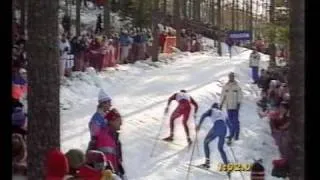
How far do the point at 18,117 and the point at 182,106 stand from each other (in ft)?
2.35

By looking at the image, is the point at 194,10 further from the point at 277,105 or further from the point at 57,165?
the point at 57,165

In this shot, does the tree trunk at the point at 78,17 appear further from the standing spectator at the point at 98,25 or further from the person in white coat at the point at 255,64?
the person in white coat at the point at 255,64

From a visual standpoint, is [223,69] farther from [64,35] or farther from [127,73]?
[64,35]

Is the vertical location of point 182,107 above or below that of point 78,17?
below

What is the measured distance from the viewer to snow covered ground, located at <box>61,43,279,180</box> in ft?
10.2

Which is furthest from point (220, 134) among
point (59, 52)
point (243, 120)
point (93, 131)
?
point (59, 52)

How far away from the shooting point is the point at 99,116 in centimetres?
311

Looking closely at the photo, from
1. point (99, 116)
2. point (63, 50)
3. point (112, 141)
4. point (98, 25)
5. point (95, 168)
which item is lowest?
point (95, 168)

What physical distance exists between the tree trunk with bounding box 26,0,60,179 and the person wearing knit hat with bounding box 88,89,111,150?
0.48ft

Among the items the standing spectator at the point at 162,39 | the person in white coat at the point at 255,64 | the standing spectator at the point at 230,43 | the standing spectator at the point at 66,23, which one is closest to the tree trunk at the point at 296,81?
the person in white coat at the point at 255,64

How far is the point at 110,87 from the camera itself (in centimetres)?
311

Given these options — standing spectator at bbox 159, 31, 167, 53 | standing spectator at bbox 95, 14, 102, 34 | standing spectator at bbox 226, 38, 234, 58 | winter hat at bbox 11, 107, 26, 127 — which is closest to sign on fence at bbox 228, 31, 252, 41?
standing spectator at bbox 226, 38, 234, 58

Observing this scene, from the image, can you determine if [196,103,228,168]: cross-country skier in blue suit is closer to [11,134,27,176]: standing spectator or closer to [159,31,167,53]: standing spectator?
[159,31,167,53]: standing spectator

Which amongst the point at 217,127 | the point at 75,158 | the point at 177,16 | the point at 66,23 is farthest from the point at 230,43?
the point at 75,158
